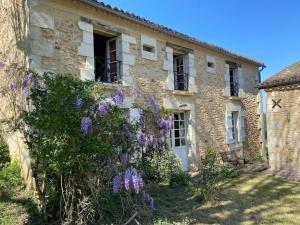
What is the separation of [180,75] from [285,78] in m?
3.36

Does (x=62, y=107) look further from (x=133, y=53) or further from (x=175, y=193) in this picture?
(x=133, y=53)

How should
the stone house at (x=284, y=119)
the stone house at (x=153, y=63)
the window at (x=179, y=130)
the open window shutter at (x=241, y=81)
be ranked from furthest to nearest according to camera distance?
the open window shutter at (x=241, y=81) → the window at (x=179, y=130) → the stone house at (x=284, y=119) → the stone house at (x=153, y=63)

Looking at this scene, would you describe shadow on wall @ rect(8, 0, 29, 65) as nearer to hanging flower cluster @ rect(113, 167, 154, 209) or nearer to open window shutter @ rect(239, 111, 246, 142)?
hanging flower cluster @ rect(113, 167, 154, 209)

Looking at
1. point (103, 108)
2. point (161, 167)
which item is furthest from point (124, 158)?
point (161, 167)

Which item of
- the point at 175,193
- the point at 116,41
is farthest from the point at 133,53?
the point at 175,193

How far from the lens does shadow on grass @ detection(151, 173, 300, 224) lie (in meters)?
5.79

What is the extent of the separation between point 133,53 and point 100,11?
1.49 m

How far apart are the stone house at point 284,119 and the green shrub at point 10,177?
7.68 metres

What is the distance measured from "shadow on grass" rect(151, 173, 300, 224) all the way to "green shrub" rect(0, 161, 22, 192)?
112 inches

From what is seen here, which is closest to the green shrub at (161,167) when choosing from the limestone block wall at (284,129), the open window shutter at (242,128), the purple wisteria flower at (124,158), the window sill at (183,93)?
the window sill at (183,93)

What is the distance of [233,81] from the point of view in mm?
14367

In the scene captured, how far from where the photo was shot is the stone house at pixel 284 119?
10234 mm

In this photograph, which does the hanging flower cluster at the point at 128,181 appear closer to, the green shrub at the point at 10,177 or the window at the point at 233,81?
the green shrub at the point at 10,177

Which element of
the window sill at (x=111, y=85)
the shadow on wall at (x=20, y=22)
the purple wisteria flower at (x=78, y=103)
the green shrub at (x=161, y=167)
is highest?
the shadow on wall at (x=20, y=22)
